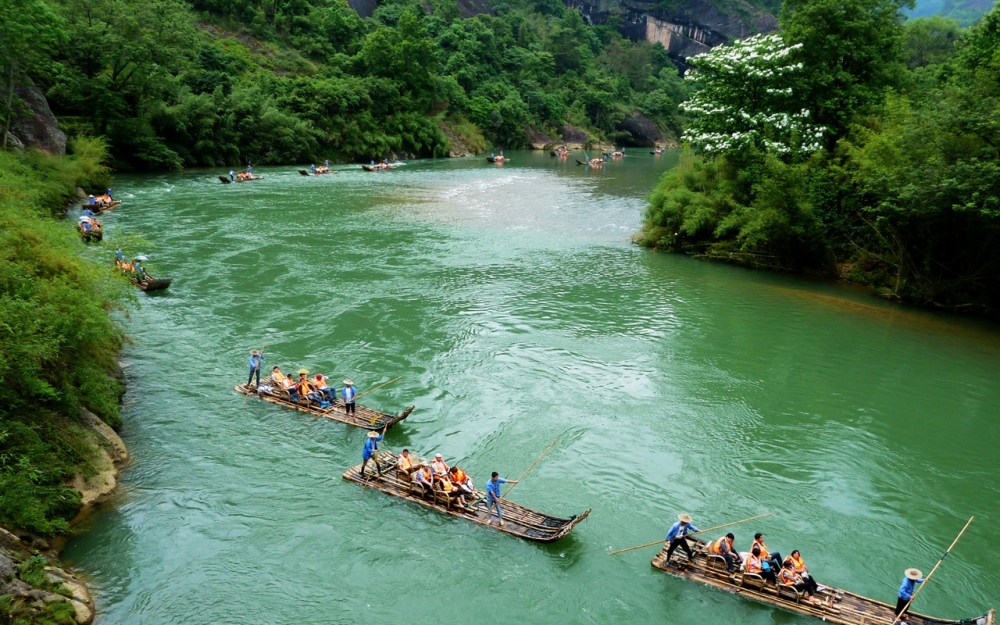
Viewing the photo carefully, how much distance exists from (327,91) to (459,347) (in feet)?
205

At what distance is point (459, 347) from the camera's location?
23656 mm

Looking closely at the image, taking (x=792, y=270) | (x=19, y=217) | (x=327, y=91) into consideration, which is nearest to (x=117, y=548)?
(x=19, y=217)

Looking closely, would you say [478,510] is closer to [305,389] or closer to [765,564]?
[765,564]

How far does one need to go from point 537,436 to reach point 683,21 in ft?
553

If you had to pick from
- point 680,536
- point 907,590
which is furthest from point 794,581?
point 680,536

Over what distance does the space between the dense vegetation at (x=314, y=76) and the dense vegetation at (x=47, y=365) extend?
2515 cm

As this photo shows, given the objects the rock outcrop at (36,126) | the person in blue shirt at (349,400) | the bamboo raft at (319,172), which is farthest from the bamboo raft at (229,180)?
the person in blue shirt at (349,400)

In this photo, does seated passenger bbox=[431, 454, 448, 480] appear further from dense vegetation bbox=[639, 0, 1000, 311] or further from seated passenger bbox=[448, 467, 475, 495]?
dense vegetation bbox=[639, 0, 1000, 311]

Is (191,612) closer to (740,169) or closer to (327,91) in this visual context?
(740,169)

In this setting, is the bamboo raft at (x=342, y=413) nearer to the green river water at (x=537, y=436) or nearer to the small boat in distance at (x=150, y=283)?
the green river water at (x=537, y=436)

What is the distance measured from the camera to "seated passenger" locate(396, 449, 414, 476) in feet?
50.3

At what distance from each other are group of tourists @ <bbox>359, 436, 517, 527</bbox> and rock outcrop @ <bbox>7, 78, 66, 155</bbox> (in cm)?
3893

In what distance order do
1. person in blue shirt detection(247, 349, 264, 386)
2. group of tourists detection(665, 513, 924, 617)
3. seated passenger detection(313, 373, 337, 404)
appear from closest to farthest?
1. group of tourists detection(665, 513, 924, 617)
2. seated passenger detection(313, 373, 337, 404)
3. person in blue shirt detection(247, 349, 264, 386)

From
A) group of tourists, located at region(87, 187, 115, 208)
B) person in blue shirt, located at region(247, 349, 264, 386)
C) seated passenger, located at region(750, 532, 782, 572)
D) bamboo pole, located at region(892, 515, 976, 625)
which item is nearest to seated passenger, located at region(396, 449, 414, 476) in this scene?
person in blue shirt, located at region(247, 349, 264, 386)
